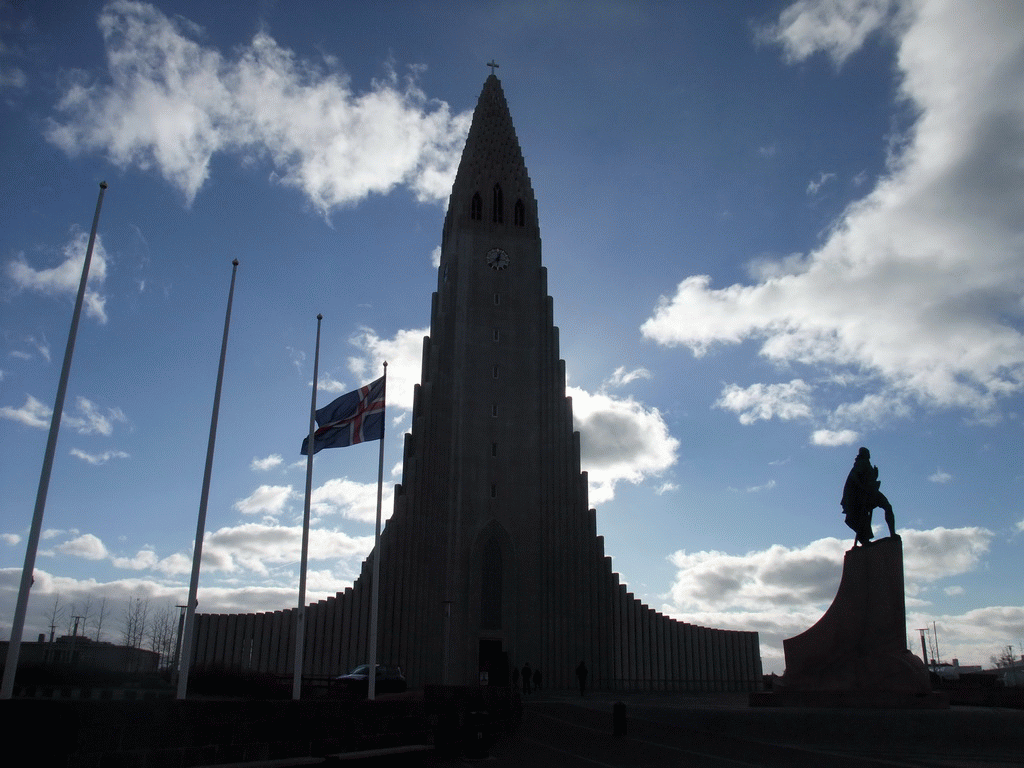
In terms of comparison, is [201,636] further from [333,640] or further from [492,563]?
[492,563]

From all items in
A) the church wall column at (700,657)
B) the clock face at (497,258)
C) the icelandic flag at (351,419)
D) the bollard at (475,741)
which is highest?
the clock face at (497,258)

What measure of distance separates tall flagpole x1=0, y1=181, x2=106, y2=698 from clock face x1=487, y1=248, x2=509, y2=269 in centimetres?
3574

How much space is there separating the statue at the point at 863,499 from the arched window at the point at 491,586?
2432cm

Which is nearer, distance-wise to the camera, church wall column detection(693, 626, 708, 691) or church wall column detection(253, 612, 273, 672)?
church wall column detection(253, 612, 273, 672)

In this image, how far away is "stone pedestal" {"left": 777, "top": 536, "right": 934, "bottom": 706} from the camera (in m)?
19.5

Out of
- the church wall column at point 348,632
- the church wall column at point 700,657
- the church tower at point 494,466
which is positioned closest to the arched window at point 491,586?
the church tower at point 494,466

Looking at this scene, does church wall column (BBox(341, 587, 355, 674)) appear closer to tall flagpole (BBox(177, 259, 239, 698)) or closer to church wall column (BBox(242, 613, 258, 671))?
church wall column (BBox(242, 613, 258, 671))

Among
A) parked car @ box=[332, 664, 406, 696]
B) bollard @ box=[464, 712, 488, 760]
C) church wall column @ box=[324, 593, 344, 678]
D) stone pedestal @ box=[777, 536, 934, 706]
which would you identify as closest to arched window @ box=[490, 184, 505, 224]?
→ church wall column @ box=[324, 593, 344, 678]

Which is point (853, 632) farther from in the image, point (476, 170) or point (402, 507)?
point (476, 170)

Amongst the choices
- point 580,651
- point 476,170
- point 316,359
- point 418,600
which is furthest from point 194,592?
point 476,170

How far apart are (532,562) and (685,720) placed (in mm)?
23979

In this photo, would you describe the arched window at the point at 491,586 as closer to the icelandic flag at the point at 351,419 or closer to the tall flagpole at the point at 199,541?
the icelandic flag at the point at 351,419

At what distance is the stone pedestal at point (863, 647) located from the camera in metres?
19.5

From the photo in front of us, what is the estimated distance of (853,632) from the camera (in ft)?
68.7
